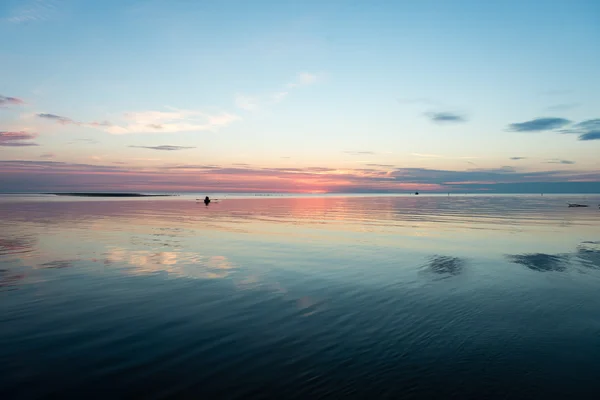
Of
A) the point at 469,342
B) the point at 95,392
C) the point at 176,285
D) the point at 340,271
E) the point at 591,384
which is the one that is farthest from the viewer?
the point at 340,271

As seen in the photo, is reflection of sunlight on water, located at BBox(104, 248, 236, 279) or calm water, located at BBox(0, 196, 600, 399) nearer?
calm water, located at BBox(0, 196, 600, 399)

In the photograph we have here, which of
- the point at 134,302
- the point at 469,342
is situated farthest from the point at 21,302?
the point at 469,342

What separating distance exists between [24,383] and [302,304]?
8671mm

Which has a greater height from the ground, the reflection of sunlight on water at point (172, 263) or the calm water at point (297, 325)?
the calm water at point (297, 325)

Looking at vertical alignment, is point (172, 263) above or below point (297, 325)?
below

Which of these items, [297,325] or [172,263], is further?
[172,263]

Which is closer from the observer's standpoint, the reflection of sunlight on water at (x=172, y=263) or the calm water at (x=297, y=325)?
the calm water at (x=297, y=325)

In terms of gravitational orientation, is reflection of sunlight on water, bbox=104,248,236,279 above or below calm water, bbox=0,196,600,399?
below

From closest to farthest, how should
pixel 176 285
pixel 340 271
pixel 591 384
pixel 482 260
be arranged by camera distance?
pixel 591 384
pixel 176 285
pixel 340 271
pixel 482 260

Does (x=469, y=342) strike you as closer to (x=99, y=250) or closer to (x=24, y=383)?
(x=24, y=383)

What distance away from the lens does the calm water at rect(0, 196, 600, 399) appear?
8492 mm

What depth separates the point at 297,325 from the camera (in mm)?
12133

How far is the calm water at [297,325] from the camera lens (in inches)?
334

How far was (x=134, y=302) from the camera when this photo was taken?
47.7 ft
